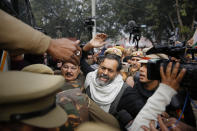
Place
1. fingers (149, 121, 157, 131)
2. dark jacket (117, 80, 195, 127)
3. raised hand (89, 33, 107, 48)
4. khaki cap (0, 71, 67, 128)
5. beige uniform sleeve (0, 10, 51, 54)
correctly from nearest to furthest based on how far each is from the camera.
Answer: khaki cap (0, 71, 67, 128)
beige uniform sleeve (0, 10, 51, 54)
fingers (149, 121, 157, 131)
dark jacket (117, 80, 195, 127)
raised hand (89, 33, 107, 48)

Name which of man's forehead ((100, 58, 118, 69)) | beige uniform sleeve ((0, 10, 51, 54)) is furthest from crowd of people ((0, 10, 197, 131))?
man's forehead ((100, 58, 118, 69))

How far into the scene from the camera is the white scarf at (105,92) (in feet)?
7.17

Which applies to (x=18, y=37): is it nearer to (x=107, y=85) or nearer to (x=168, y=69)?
(x=168, y=69)

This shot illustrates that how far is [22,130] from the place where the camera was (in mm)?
726

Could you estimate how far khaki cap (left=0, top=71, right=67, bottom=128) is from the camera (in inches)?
26.3

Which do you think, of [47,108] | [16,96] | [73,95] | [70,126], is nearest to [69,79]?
[73,95]

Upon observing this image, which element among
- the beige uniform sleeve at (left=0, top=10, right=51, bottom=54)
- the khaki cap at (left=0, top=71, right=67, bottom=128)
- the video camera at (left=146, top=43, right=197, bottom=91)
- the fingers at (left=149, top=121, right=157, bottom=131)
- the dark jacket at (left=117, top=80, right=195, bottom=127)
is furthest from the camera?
the dark jacket at (left=117, top=80, right=195, bottom=127)

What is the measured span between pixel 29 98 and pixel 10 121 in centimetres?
13

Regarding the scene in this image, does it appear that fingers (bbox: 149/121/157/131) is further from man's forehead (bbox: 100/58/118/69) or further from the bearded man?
man's forehead (bbox: 100/58/118/69)

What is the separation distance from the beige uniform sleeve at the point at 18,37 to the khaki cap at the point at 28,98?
165mm

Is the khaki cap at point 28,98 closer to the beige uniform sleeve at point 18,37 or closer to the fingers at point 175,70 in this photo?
the beige uniform sleeve at point 18,37

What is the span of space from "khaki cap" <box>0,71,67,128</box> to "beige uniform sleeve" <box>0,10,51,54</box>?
165 millimetres

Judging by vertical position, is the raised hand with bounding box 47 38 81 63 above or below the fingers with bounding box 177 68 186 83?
above

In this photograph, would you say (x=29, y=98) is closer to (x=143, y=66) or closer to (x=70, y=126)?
(x=70, y=126)
